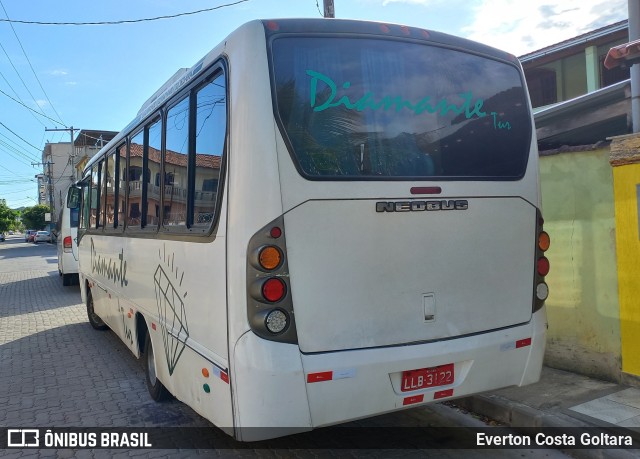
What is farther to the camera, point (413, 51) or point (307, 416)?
point (413, 51)

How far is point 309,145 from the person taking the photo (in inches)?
127

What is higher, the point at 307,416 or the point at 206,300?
the point at 206,300

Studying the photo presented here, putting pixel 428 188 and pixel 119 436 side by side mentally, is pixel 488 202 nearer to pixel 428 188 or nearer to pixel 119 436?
pixel 428 188

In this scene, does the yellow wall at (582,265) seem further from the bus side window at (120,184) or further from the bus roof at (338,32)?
the bus side window at (120,184)

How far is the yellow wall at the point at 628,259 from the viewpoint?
4902 millimetres

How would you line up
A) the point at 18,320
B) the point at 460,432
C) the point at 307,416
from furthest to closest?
the point at 18,320 → the point at 460,432 → the point at 307,416

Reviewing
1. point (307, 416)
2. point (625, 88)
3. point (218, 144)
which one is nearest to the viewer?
point (307, 416)

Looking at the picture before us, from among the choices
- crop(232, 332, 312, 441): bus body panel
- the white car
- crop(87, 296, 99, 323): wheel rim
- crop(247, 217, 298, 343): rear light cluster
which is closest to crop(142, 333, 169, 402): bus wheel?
crop(232, 332, 312, 441): bus body panel

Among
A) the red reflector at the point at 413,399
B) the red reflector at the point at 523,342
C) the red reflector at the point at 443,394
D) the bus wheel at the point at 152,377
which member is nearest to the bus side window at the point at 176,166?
the bus wheel at the point at 152,377

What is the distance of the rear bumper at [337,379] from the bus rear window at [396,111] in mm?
1055

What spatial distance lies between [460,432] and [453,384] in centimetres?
123

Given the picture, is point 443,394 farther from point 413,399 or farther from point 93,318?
point 93,318

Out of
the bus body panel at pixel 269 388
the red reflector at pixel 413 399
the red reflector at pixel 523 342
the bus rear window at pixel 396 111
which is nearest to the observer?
the bus body panel at pixel 269 388

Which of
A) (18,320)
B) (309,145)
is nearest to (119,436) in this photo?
(309,145)
